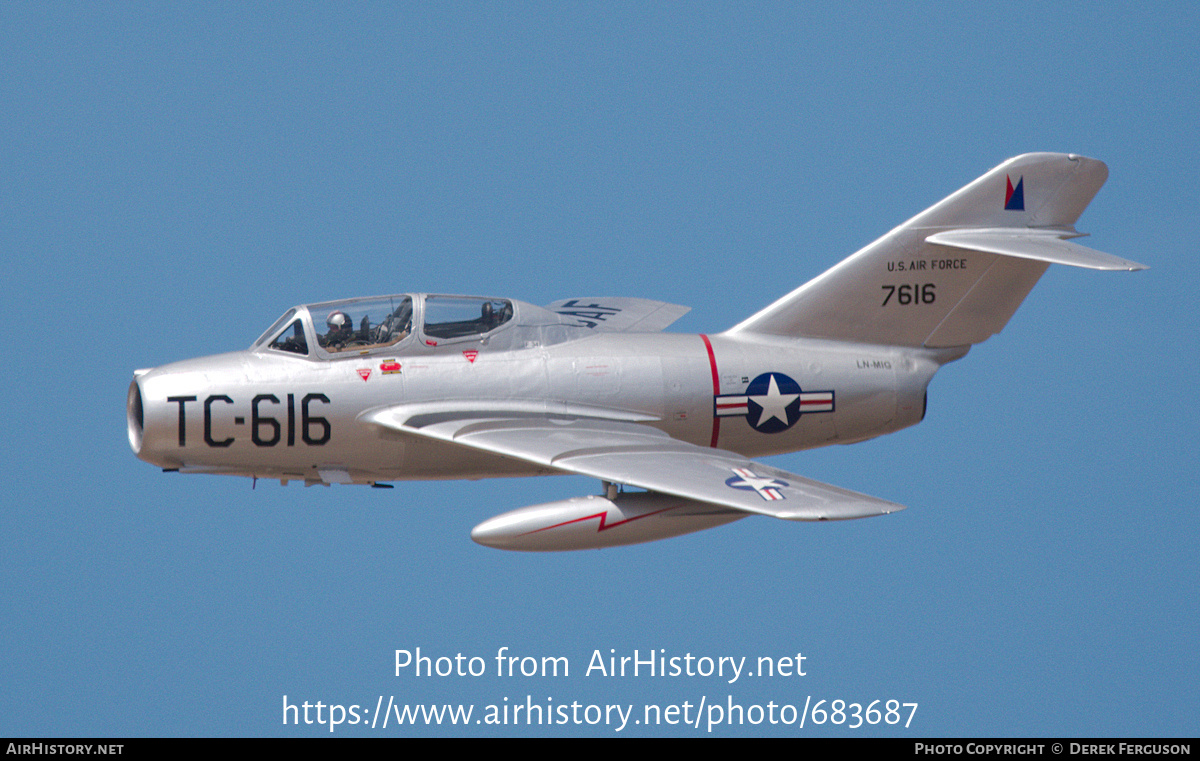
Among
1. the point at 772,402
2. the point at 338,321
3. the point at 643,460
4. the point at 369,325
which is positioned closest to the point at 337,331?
the point at 338,321

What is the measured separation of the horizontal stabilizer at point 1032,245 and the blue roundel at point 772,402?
76.2 inches

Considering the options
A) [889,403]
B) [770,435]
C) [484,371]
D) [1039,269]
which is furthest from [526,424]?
[1039,269]

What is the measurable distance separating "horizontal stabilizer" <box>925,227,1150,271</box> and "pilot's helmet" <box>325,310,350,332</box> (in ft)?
17.2

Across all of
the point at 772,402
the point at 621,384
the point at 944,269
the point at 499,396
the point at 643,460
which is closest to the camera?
the point at 643,460

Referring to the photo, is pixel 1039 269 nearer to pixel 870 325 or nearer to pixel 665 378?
pixel 870 325

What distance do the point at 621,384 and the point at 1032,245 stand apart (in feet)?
12.8

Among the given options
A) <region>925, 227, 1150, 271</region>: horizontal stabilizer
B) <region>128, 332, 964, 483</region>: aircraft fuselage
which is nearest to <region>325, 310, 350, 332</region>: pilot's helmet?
<region>128, 332, 964, 483</region>: aircraft fuselage

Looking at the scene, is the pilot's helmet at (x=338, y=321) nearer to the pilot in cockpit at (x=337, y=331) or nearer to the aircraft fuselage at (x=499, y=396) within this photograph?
the pilot in cockpit at (x=337, y=331)

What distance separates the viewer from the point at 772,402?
13.0m

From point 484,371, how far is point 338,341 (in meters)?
1.24

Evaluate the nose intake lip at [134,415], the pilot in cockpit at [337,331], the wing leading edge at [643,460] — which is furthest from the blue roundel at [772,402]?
the nose intake lip at [134,415]

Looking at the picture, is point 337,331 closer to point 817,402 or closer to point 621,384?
point 621,384

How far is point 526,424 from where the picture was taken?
1236cm

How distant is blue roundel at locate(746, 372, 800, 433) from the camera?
1301cm
